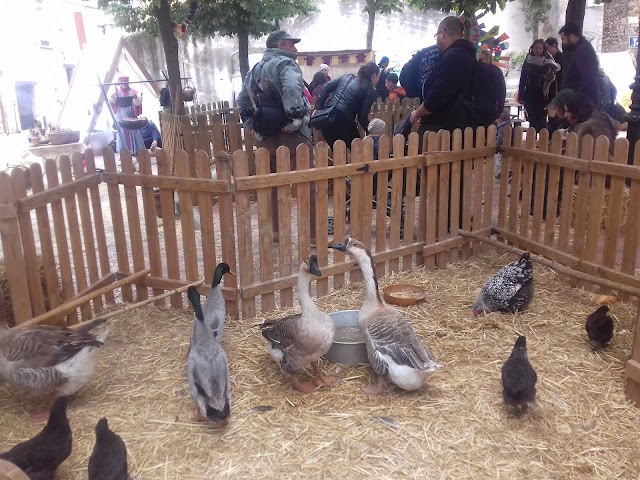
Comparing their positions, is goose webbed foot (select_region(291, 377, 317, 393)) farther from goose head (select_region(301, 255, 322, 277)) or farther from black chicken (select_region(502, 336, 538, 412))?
black chicken (select_region(502, 336, 538, 412))

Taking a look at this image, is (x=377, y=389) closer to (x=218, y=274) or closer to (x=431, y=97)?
(x=218, y=274)

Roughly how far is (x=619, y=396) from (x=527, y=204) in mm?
2744

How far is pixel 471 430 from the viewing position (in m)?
3.61

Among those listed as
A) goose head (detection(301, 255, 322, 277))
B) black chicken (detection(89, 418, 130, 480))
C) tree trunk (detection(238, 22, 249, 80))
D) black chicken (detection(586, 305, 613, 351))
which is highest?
tree trunk (detection(238, 22, 249, 80))

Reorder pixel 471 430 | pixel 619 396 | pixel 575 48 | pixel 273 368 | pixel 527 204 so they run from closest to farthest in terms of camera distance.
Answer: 1. pixel 471 430
2. pixel 619 396
3. pixel 273 368
4. pixel 527 204
5. pixel 575 48

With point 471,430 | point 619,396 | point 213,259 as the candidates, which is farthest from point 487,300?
point 213,259

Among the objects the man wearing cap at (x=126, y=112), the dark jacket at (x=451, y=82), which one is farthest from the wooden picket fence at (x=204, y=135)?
the man wearing cap at (x=126, y=112)

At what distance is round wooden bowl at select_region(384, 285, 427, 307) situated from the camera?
545 cm

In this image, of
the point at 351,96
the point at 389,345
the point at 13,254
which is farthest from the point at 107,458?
the point at 351,96

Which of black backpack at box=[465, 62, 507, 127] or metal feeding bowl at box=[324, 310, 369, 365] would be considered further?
black backpack at box=[465, 62, 507, 127]

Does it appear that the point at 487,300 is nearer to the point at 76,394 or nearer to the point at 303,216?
the point at 303,216

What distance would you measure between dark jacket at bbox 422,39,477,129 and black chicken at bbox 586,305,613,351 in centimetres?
303

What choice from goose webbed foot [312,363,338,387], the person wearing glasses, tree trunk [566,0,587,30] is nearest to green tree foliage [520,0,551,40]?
tree trunk [566,0,587,30]

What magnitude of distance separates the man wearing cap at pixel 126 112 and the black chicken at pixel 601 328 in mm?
11348
